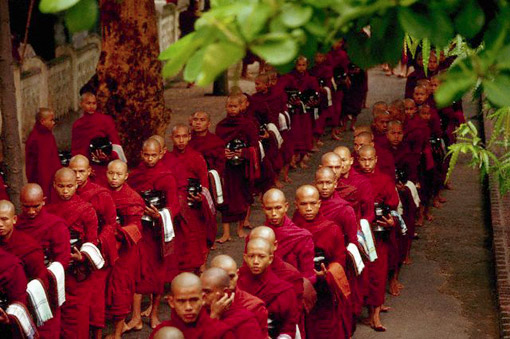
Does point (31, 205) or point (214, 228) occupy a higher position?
point (31, 205)

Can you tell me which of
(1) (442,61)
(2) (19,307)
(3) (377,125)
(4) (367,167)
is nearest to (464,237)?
(3) (377,125)

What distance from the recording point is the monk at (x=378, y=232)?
10516 millimetres

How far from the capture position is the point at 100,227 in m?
9.59

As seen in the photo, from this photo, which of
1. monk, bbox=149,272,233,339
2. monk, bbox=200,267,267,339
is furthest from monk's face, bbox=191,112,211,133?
monk, bbox=149,272,233,339

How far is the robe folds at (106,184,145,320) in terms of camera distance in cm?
987

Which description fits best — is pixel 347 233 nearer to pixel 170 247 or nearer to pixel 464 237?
pixel 170 247

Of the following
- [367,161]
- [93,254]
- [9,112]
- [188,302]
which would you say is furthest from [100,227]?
[188,302]

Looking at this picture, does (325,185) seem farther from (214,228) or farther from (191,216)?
(214,228)

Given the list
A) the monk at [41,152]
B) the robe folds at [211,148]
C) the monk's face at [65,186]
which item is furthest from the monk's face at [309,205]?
the monk at [41,152]

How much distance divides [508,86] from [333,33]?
0.60 meters

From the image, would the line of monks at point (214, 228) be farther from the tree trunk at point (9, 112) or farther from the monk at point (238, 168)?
the tree trunk at point (9, 112)

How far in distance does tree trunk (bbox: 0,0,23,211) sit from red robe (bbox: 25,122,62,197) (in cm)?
349

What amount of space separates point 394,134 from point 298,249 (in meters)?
3.96

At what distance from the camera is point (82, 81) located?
20.6 m
